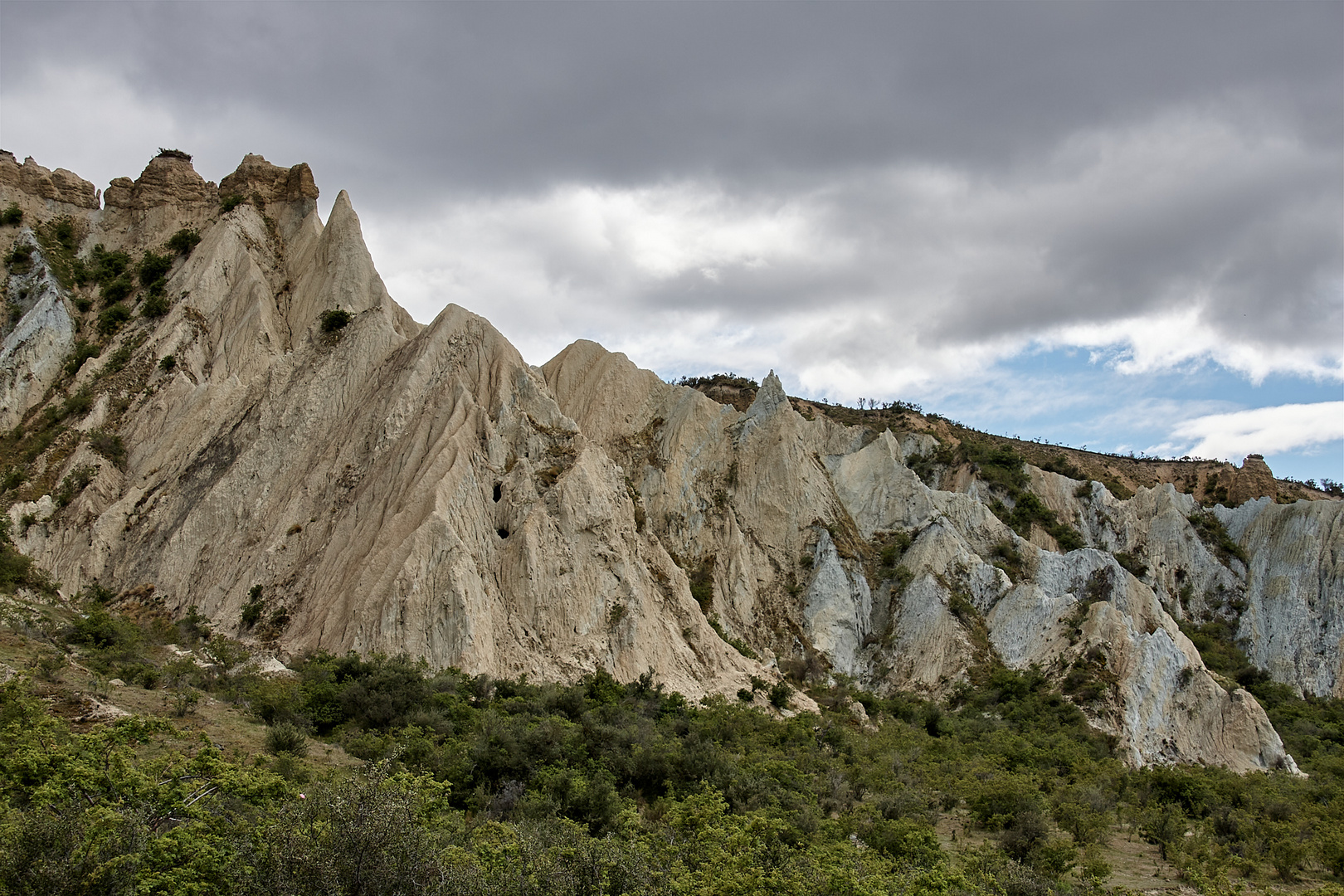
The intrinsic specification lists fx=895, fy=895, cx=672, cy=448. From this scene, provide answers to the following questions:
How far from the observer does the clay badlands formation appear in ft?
86.1

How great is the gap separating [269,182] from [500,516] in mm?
21763

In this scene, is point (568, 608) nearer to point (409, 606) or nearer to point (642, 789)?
point (409, 606)

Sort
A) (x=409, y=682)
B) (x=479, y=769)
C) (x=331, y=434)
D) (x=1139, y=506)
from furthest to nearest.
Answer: (x=1139, y=506)
(x=331, y=434)
(x=409, y=682)
(x=479, y=769)

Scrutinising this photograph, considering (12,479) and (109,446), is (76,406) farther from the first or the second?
(12,479)

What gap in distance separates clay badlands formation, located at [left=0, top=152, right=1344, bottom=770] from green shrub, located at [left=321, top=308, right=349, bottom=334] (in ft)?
0.29

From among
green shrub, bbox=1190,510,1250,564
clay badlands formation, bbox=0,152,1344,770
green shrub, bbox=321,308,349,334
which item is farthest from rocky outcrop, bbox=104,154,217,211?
green shrub, bbox=1190,510,1250,564

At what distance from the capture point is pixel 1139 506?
1930 inches

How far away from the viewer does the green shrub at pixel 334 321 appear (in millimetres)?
33281

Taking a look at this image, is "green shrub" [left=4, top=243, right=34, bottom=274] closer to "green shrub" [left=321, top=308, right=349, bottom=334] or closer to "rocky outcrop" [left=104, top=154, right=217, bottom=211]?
"rocky outcrop" [left=104, top=154, right=217, bottom=211]

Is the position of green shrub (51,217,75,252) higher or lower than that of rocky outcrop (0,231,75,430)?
higher

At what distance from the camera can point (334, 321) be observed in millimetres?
33281

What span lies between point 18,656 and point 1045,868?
60.7 ft

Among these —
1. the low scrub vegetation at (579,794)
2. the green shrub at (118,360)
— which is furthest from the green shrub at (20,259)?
the low scrub vegetation at (579,794)

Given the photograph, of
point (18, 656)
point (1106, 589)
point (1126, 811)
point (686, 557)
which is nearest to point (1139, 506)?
point (1106, 589)
